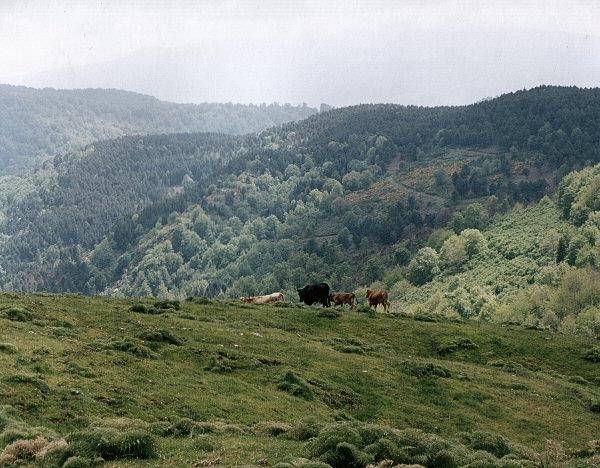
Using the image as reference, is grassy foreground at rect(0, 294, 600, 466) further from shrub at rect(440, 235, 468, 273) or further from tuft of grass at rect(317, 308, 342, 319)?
shrub at rect(440, 235, 468, 273)

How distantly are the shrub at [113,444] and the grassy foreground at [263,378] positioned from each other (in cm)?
12

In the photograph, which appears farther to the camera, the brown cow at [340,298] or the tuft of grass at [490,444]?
the brown cow at [340,298]

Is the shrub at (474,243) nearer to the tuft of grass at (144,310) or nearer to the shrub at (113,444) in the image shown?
the tuft of grass at (144,310)

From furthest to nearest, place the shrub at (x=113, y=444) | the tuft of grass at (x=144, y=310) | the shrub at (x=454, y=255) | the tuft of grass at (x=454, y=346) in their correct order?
the shrub at (x=454, y=255), the tuft of grass at (x=454, y=346), the tuft of grass at (x=144, y=310), the shrub at (x=113, y=444)

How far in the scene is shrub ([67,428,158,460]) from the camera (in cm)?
1933

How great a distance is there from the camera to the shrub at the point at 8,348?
97.8 ft

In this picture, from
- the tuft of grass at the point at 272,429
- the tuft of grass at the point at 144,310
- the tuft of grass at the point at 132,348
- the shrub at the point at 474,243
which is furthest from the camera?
the shrub at the point at 474,243

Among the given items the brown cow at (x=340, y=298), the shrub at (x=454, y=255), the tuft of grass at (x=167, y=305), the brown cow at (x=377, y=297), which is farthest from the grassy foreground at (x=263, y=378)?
the shrub at (x=454, y=255)

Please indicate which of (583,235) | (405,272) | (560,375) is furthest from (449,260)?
(560,375)

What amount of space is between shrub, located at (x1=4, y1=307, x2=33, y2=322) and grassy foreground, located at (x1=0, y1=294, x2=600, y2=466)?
0.10 m

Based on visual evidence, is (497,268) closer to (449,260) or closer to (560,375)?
(449,260)

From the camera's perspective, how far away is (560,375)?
42719 millimetres

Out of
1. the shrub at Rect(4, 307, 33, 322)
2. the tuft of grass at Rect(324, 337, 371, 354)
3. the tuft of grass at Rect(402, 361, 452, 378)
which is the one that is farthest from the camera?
the tuft of grass at Rect(324, 337, 371, 354)

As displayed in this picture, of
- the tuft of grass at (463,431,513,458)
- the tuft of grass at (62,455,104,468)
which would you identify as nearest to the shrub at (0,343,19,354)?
the tuft of grass at (62,455,104,468)
